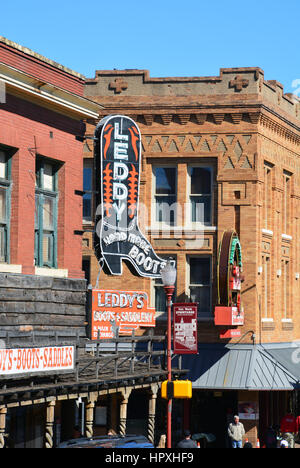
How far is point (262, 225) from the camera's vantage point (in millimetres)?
39094

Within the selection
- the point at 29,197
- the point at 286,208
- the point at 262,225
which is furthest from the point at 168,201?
the point at 29,197

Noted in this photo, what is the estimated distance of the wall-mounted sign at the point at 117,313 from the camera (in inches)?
1128

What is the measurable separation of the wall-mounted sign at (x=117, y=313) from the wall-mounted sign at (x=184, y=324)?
255cm

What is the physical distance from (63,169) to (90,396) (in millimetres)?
6502

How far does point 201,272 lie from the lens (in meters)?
38.8

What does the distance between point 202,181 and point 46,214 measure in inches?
509

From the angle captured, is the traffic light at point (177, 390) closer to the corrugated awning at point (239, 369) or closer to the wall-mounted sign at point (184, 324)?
the wall-mounted sign at point (184, 324)

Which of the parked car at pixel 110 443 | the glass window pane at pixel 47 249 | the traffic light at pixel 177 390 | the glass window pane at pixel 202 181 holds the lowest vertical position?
the parked car at pixel 110 443

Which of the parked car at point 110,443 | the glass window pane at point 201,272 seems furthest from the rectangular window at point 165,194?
the parked car at point 110,443

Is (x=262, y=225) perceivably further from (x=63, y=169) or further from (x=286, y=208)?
(x=63, y=169)

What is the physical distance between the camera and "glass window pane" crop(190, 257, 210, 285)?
38719mm

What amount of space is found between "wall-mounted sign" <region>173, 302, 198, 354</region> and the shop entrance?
454 cm

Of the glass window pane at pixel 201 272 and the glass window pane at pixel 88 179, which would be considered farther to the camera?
the glass window pane at pixel 88 179

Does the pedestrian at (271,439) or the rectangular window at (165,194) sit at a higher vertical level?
the rectangular window at (165,194)
